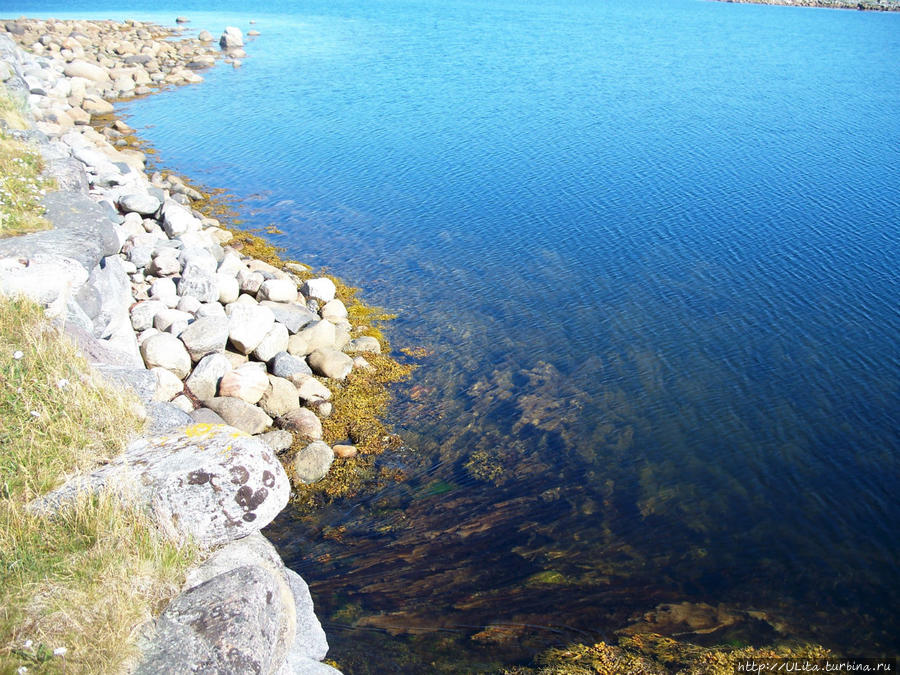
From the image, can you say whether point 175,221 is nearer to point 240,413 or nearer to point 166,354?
point 166,354

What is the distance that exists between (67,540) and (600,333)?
13.3 m

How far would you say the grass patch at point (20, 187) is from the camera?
13.6 metres

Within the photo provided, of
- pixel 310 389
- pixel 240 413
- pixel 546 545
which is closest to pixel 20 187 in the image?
pixel 240 413

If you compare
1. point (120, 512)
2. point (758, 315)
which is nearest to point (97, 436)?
point (120, 512)

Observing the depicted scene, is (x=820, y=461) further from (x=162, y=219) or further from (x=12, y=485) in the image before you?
(x=162, y=219)

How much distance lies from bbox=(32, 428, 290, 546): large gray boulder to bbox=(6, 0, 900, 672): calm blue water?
2.70 metres

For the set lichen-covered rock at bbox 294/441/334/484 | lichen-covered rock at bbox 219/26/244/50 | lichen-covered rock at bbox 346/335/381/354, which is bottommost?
lichen-covered rock at bbox 294/441/334/484

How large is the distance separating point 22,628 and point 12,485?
82.1 inches

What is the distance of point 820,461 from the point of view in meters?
13.0

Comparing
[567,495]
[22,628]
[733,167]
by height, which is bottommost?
[567,495]

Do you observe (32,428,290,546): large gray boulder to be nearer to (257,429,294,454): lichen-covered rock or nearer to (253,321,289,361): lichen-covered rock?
(257,429,294,454): lichen-covered rock

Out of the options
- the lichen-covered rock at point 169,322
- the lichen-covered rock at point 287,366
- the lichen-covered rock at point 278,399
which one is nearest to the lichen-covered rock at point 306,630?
the lichen-covered rock at point 278,399

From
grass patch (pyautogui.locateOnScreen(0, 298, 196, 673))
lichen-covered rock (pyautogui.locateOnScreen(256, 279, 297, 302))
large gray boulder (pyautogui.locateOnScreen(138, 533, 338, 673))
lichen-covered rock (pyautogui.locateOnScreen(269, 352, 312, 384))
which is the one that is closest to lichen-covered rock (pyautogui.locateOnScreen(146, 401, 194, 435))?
grass patch (pyautogui.locateOnScreen(0, 298, 196, 673))

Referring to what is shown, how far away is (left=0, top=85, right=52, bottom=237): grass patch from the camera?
13.6 metres
